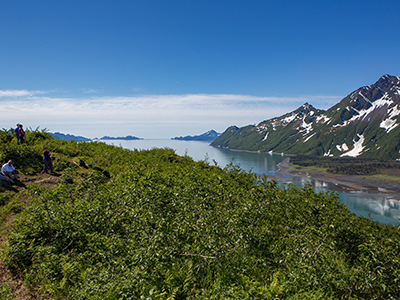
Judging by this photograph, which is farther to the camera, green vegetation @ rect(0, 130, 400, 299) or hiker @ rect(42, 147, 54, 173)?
hiker @ rect(42, 147, 54, 173)

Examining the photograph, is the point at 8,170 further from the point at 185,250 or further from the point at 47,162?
the point at 185,250

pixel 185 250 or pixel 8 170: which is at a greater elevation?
pixel 8 170

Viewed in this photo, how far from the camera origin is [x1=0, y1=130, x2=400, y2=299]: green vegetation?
5.25 metres

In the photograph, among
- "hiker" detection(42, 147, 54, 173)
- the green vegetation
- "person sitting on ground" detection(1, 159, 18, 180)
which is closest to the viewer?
the green vegetation

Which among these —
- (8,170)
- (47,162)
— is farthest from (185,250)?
(47,162)

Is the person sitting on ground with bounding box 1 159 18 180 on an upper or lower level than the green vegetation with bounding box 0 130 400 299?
upper

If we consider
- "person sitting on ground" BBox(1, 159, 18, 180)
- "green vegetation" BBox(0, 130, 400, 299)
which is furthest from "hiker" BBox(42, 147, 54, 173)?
"green vegetation" BBox(0, 130, 400, 299)

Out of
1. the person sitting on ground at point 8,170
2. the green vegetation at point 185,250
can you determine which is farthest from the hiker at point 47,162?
the green vegetation at point 185,250

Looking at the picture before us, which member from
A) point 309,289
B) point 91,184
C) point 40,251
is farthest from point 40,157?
point 309,289

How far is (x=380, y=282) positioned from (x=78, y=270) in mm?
8432

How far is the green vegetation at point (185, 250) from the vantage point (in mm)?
5246

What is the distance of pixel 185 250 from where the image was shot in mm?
6016

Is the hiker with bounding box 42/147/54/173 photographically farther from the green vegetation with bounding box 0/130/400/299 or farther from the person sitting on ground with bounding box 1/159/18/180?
the green vegetation with bounding box 0/130/400/299

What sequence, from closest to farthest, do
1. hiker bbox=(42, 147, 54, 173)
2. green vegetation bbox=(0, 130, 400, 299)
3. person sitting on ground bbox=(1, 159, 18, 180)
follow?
green vegetation bbox=(0, 130, 400, 299), person sitting on ground bbox=(1, 159, 18, 180), hiker bbox=(42, 147, 54, 173)
